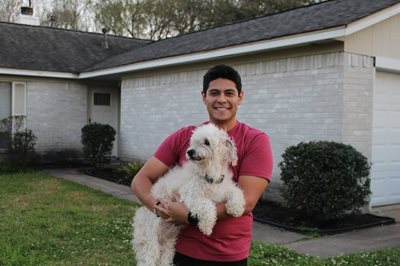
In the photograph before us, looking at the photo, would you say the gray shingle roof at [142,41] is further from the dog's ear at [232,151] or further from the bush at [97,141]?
the dog's ear at [232,151]

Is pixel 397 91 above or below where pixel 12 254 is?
above

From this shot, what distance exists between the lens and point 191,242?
257 centimetres

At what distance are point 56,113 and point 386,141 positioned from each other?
1061 centimetres

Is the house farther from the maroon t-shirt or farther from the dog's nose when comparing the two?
the dog's nose

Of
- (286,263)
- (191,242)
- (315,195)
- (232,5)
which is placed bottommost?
A: (286,263)

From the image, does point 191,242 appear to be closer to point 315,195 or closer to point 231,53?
point 315,195

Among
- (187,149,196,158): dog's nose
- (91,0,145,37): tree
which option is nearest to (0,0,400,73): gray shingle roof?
(187,149,196,158): dog's nose

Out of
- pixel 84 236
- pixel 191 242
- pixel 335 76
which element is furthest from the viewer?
pixel 335 76

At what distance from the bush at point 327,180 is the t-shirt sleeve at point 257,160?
504 cm

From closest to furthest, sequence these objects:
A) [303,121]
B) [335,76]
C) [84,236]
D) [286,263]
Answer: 1. [286,263]
2. [84,236]
3. [335,76]
4. [303,121]

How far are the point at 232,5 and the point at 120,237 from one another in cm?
2486

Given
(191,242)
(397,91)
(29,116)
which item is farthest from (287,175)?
(29,116)

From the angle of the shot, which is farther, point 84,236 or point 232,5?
point 232,5

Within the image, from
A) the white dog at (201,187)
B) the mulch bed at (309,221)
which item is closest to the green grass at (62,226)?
the mulch bed at (309,221)
